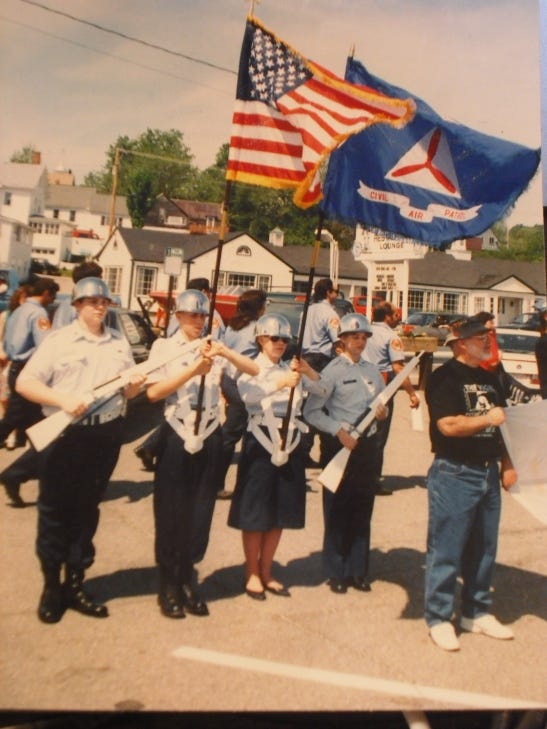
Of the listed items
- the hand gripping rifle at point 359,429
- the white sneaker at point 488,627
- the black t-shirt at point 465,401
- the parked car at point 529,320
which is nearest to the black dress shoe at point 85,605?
the hand gripping rifle at point 359,429

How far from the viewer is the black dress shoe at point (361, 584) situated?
7.76 feet

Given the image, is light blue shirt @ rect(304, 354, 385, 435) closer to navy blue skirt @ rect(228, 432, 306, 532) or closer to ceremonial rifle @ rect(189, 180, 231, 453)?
navy blue skirt @ rect(228, 432, 306, 532)

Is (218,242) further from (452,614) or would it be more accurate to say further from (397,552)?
(452,614)

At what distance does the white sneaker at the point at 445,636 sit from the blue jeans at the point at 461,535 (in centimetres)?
2

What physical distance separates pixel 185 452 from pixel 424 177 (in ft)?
4.18

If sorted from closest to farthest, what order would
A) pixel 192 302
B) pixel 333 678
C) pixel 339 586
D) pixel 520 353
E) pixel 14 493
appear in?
pixel 14 493 → pixel 333 678 → pixel 192 302 → pixel 339 586 → pixel 520 353

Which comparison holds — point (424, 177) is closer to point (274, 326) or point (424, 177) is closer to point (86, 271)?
point (274, 326)

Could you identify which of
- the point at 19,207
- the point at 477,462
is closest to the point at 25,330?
the point at 19,207

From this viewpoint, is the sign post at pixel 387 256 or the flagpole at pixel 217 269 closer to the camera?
the flagpole at pixel 217 269

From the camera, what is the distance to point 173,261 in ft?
6.98

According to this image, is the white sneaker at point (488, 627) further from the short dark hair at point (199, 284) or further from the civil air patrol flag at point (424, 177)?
the short dark hair at point (199, 284)

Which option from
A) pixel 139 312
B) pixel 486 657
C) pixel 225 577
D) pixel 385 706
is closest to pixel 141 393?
pixel 139 312

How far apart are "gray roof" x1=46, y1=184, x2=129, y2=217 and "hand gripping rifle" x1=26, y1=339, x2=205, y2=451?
46cm

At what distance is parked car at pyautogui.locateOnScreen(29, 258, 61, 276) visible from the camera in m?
2.13
